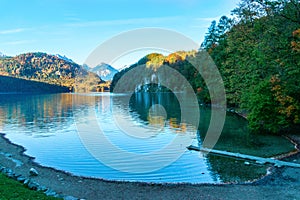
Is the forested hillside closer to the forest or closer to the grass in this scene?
the forest

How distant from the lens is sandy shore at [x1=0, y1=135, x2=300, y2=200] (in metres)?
13.5

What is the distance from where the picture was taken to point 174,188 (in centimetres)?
1493

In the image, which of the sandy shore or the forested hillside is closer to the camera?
the sandy shore

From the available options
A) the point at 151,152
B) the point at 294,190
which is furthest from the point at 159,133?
the point at 294,190

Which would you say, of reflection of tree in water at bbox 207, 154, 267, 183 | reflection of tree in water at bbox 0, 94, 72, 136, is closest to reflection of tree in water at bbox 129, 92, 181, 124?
reflection of tree in water at bbox 0, 94, 72, 136

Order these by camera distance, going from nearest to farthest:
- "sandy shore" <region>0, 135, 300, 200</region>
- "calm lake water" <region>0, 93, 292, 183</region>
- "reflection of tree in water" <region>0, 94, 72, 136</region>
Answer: "sandy shore" <region>0, 135, 300, 200</region>, "calm lake water" <region>0, 93, 292, 183</region>, "reflection of tree in water" <region>0, 94, 72, 136</region>

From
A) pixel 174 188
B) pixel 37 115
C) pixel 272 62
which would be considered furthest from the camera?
pixel 37 115

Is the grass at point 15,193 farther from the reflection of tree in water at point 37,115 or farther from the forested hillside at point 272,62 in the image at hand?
the reflection of tree in water at point 37,115

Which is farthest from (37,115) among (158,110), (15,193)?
(15,193)

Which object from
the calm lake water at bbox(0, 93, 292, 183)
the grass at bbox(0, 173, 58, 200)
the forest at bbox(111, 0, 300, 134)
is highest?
the forest at bbox(111, 0, 300, 134)

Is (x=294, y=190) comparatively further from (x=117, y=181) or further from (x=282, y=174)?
(x=117, y=181)

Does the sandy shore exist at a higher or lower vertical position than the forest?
lower

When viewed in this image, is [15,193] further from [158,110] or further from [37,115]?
[158,110]

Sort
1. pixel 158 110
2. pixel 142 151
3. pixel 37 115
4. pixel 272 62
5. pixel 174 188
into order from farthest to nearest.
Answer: pixel 158 110 < pixel 37 115 < pixel 272 62 < pixel 142 151 < pixel 174 188
